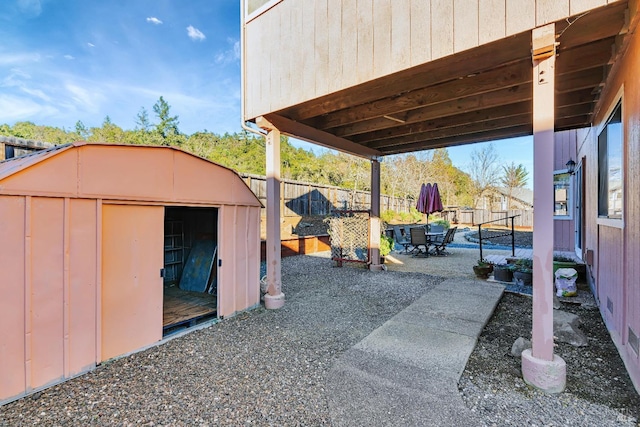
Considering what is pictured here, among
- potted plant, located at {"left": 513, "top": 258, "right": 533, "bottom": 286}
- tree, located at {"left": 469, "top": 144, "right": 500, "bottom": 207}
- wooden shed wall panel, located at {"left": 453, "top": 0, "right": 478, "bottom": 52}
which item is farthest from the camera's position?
tree, located at {"left": 469, "top": 144, "right": 500, "bottom": 207}

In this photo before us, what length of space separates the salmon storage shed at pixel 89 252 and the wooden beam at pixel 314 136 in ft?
3.51

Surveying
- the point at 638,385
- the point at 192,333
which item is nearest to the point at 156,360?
the point at 192,333

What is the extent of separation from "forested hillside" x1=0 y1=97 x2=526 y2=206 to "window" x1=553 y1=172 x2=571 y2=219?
1212 cm

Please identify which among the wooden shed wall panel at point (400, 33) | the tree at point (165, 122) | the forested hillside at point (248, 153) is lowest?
the wooden shed wall panel at point (400, 33)

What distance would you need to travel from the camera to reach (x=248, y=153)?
20.3 metres

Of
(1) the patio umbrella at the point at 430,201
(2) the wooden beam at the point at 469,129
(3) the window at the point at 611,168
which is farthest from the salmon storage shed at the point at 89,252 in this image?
(1) the patio umbrella at the point at 430,201

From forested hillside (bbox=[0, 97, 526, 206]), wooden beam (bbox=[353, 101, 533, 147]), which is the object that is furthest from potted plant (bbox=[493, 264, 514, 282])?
forested hillside (bbox=[0, 97, 526, 206])

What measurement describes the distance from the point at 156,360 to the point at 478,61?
4.13 metres

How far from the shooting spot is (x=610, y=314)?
3.23 metres

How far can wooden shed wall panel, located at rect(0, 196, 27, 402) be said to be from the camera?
2186mm

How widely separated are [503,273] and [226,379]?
5.32 m

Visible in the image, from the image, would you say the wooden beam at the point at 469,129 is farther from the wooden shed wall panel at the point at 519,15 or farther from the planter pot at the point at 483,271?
the planter pot at the point at 483,271

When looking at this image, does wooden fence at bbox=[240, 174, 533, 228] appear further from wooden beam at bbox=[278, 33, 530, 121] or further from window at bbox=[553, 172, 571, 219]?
wooden beam at bbox=[278, 33, 530, 121]

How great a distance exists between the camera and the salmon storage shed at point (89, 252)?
7.41ft
